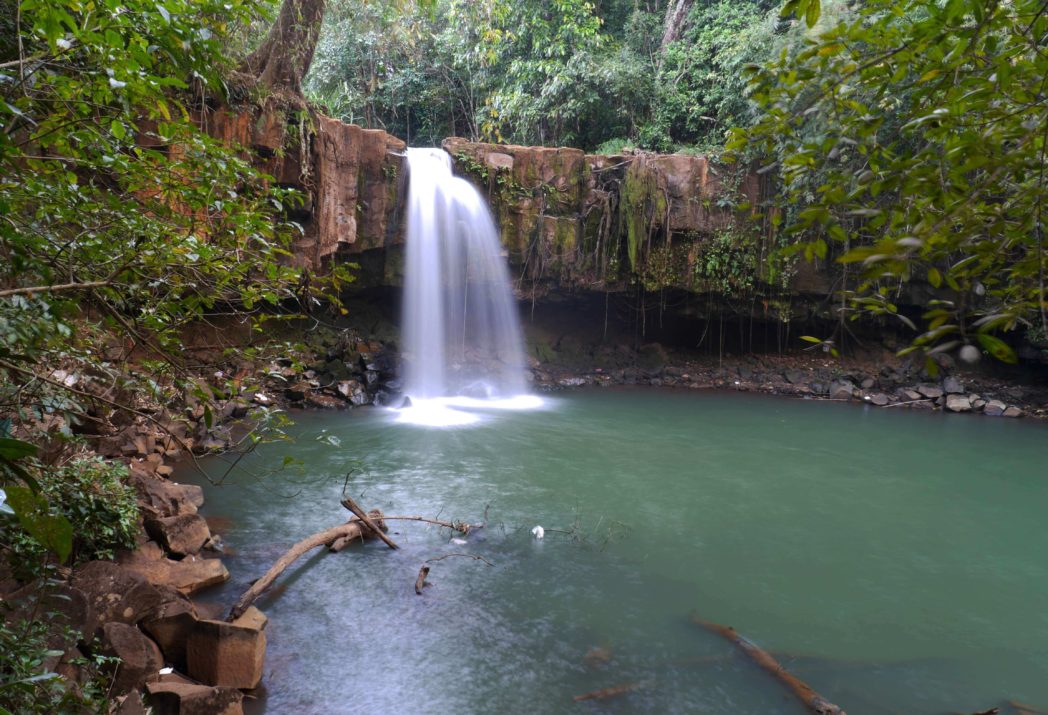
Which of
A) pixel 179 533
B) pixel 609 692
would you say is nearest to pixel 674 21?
pixel 179 533

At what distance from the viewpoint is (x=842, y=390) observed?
589 inches

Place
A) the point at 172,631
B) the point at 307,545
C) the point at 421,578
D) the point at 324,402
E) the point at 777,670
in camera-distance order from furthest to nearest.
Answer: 1. the point at 324,402
2. the point at 307,545
3. the point at 421,578
4. the point at 777,670
5. the point at 172,631

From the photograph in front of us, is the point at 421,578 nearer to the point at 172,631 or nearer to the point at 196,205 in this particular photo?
the point at 172,631

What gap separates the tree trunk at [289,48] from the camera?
988 cm

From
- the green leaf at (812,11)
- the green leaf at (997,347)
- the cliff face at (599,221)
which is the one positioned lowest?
the green leaf at (997,347)

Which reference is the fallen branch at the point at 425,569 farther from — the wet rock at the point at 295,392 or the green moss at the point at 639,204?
the green moss at the point at 639,204

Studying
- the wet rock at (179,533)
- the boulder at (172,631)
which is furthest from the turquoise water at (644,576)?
the boulder at (172,631)

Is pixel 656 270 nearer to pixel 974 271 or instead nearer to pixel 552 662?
pixel 552 662

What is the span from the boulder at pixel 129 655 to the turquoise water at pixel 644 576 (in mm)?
596

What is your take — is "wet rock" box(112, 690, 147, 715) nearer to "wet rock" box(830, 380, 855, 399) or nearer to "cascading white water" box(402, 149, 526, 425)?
"cascading white water" box(402, 149, 526, 425)

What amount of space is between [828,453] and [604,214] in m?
6.98

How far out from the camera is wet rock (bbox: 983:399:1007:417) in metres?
14.0

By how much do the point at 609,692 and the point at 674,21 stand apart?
18.3 m

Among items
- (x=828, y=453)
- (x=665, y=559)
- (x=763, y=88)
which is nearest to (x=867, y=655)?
(x=665, y=559)
